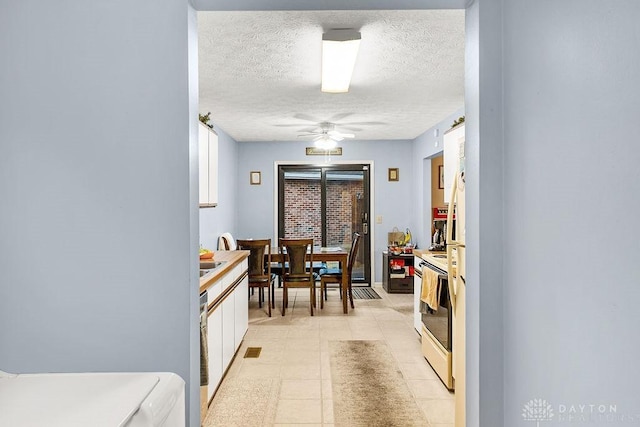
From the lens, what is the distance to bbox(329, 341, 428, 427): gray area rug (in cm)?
269

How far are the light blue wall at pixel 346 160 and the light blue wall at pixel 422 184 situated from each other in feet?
0.66

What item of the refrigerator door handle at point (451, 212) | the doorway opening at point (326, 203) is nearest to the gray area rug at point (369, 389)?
the refrigerator door handle at point (451, 212)

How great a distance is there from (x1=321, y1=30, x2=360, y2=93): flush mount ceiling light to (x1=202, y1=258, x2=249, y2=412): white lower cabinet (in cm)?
175

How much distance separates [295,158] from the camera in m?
7.30

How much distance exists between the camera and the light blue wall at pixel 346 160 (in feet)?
23.9

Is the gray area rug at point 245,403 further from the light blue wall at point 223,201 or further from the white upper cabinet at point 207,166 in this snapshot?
the light blue wall at point 223,201

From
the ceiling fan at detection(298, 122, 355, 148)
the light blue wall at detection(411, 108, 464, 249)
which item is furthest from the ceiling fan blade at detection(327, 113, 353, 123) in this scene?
the light blue wall at detection(411, 108, 464, 249)
